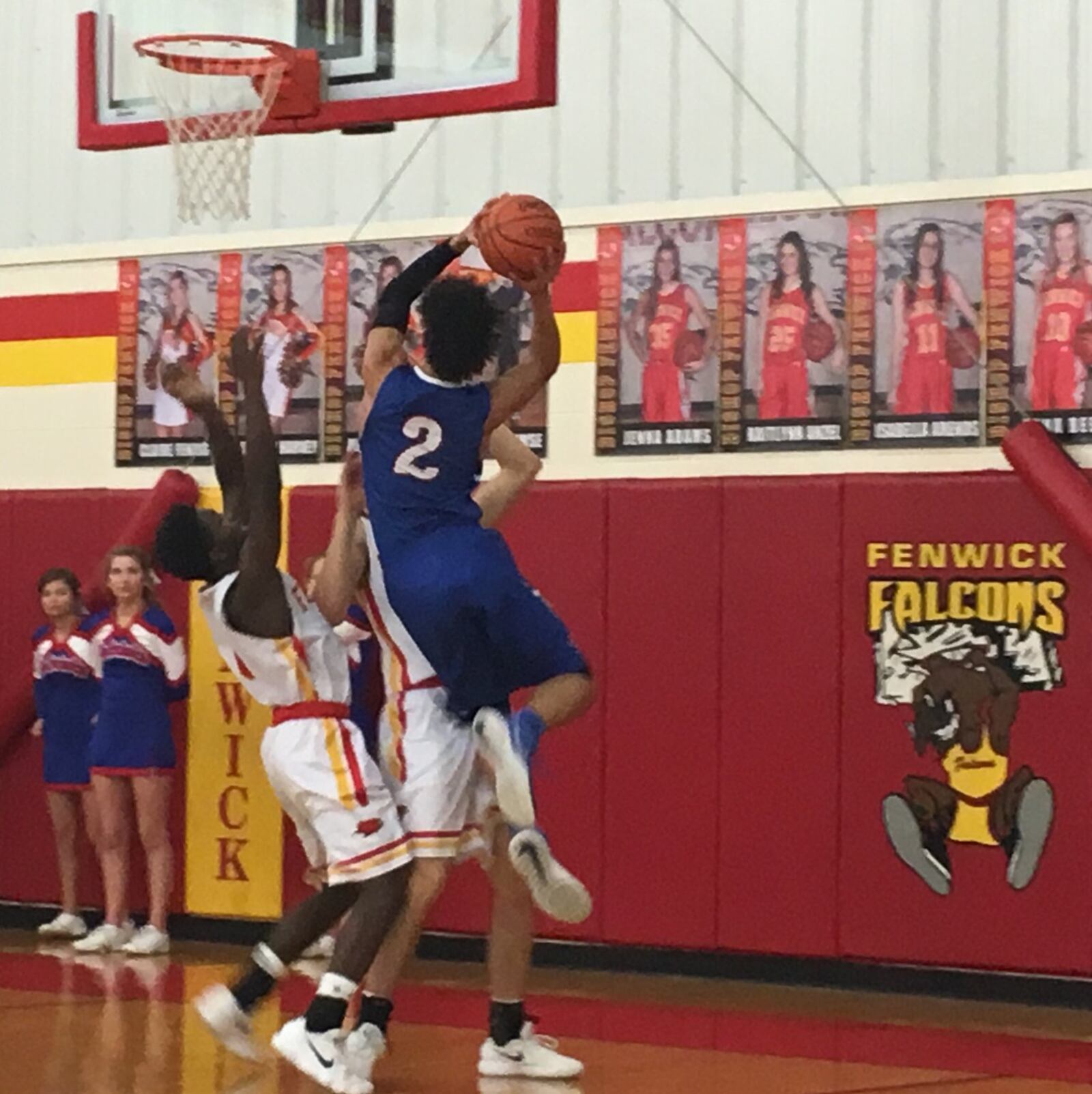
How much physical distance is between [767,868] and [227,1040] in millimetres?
3557

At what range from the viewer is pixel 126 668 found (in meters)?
10.2

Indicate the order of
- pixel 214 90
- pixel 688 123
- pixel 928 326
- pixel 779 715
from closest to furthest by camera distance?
pixel 214 90
pixel 928 326
pixel 779 715
pixel 688 123

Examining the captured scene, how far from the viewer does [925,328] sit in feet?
30.4

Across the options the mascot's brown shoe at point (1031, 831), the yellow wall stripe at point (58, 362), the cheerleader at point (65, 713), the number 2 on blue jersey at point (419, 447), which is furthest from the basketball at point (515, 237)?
the yellow wall stripe at point (58, 362)

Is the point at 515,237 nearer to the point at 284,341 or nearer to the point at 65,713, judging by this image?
the point at 284,341

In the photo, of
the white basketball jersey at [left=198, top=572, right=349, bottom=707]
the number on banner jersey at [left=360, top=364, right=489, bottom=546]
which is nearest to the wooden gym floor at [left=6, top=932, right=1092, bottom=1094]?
the white basketball jersey at [left=198, top=572, right=349, bottom=707]

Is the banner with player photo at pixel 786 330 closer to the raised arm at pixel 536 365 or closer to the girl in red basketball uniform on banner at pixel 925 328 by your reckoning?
the girl in red basketball uniform on banner at pixel 925 328

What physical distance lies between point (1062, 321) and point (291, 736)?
393cm

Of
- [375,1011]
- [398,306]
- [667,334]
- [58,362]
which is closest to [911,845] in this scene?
[667,334]

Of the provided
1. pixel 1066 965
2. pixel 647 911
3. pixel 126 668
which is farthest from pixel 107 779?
pixel 1066 965

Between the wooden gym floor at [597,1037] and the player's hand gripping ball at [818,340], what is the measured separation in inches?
98.5

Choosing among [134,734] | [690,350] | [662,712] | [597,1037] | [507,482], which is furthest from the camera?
[134,734]

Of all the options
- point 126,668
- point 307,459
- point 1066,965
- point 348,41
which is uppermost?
point 348,41

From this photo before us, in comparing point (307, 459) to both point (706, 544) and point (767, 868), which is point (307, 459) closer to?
point (706, 544)
